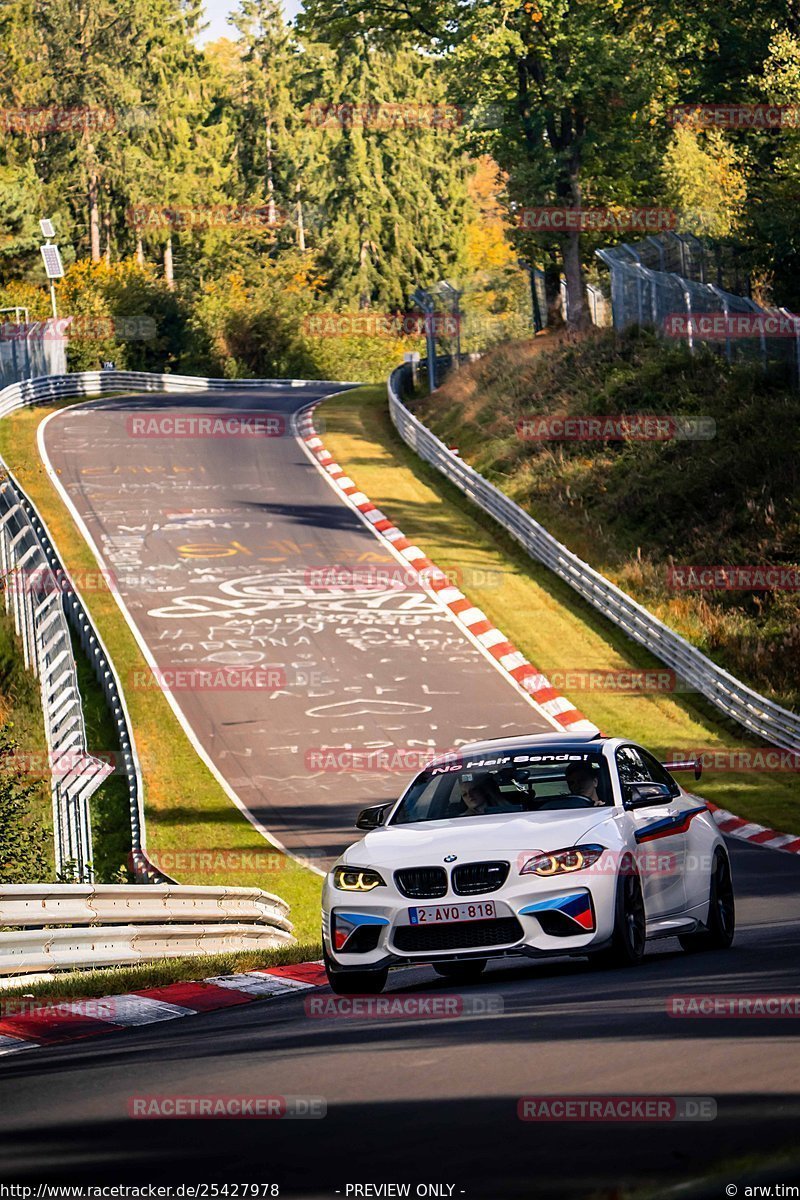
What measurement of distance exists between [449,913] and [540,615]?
2361 cm

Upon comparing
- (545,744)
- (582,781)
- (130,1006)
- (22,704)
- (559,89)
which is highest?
(559,89)

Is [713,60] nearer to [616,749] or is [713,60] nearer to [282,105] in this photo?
[616,749]

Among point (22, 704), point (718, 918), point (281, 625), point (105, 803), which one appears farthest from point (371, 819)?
point (281, 625)

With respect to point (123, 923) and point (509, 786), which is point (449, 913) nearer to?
point (509, 786)

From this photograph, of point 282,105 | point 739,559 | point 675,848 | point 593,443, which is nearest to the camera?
point 675,848

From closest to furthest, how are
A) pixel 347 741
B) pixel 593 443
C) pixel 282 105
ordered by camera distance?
pixel 347 741, pixel 593 443, pixel 282 105

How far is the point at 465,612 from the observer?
33.6m

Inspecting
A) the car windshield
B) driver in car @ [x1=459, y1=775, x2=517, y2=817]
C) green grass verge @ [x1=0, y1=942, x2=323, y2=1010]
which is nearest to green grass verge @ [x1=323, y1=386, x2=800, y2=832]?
green grass verge @ [x1=0, y1=942, x2=323, y2=1010]

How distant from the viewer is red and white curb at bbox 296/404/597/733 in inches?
1116

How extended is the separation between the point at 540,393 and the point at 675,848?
1415 inches

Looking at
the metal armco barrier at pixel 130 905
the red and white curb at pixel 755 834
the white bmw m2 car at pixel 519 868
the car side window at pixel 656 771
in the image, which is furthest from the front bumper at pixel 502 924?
the red and white curb at pixel 755 834

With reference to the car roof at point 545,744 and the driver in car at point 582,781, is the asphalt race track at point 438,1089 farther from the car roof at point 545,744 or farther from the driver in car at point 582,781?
the car roof at point 545,744

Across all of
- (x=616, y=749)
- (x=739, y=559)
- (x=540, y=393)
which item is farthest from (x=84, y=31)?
(x=616, y=749)

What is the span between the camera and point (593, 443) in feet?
138
